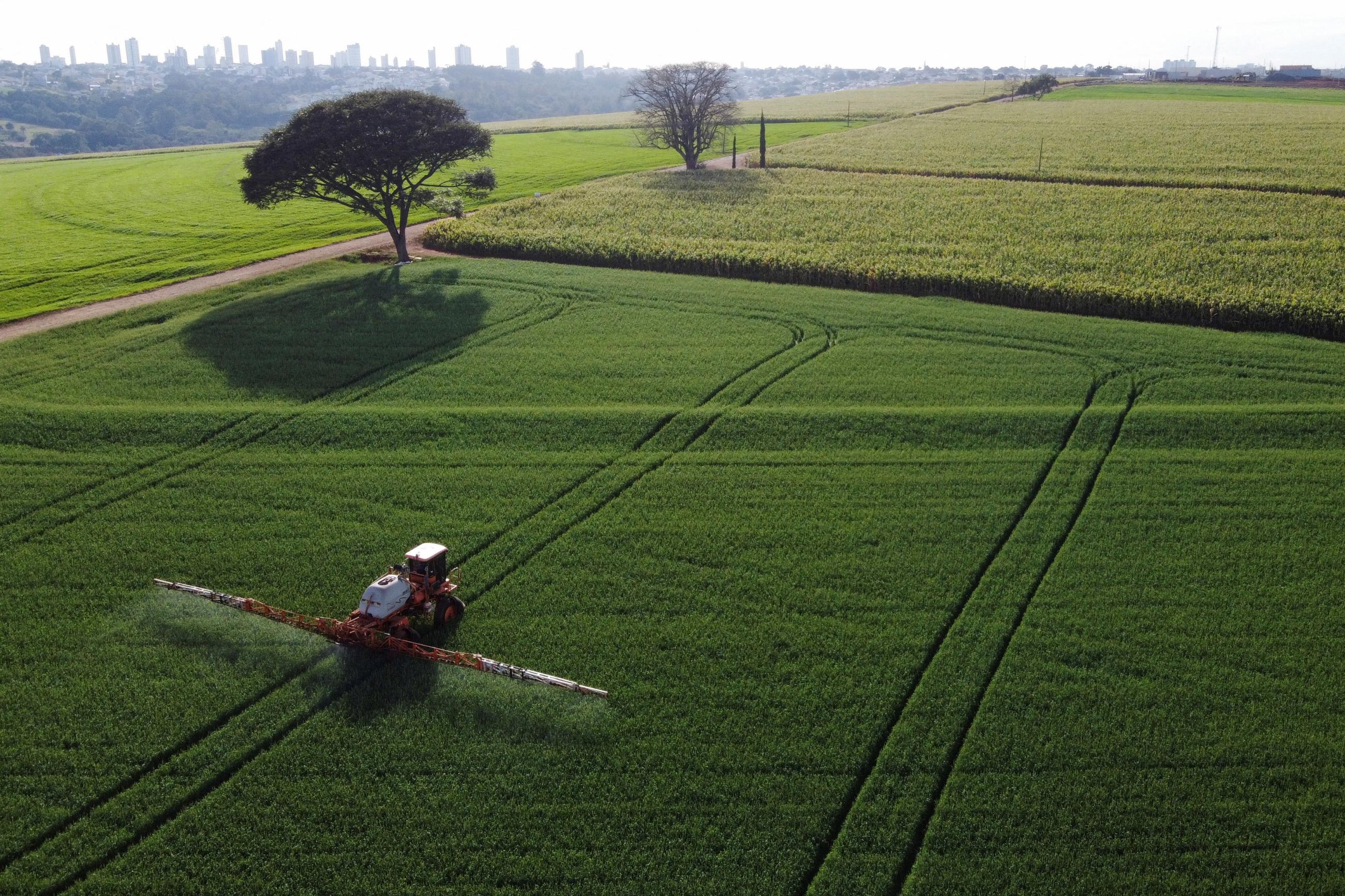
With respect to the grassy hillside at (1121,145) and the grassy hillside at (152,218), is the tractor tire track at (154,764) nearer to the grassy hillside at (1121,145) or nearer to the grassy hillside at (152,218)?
the grassy hillside at (152,218)

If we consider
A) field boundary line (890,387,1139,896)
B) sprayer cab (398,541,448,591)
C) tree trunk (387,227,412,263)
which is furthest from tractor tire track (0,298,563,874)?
tree trunk (387,227,412,263)

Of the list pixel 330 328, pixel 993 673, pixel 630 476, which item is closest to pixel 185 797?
pixel 630 476

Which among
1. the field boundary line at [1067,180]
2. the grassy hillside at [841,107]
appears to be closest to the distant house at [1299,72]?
the grassy hillside at [841,107]

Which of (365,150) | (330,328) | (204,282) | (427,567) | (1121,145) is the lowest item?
(427,567)

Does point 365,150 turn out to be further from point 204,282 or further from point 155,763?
Result: point 155,763

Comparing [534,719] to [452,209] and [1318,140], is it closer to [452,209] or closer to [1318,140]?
[452,209]

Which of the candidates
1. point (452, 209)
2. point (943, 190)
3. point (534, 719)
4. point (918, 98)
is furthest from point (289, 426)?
point (918, 98)
